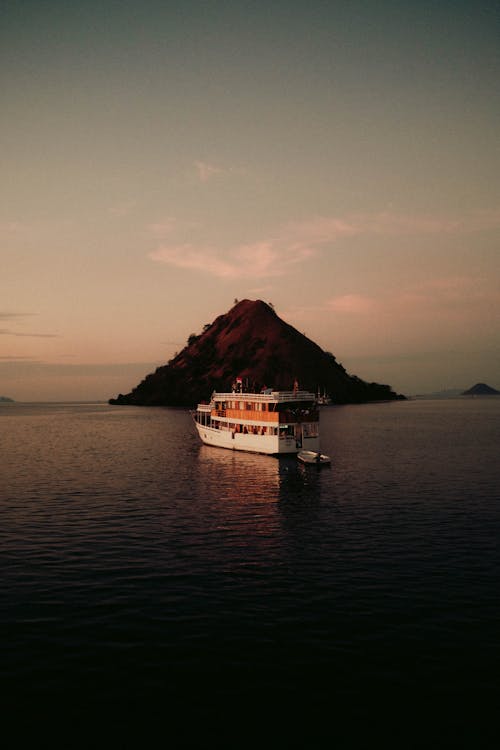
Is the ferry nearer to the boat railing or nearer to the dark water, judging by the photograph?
the boat railing

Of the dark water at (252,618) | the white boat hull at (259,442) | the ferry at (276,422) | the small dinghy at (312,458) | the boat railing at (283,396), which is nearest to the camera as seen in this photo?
the dark water at (252,618)

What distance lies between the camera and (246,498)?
48938 mm

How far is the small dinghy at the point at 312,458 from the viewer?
68.6 meters

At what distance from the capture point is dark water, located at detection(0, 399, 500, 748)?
1504cm

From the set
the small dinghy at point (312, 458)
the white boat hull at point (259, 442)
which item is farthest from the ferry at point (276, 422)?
the small dinghy at point (312, 458)

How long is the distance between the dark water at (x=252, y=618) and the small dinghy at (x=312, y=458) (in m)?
18.9

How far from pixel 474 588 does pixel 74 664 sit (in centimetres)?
1766

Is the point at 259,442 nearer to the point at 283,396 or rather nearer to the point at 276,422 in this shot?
the point at 276,422

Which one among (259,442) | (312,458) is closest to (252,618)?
(312,458)

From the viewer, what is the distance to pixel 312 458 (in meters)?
68.8

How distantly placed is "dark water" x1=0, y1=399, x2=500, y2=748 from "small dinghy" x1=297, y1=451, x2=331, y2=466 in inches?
745

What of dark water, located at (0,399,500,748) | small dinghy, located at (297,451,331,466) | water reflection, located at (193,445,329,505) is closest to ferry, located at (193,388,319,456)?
water reflection, located at (193,445,329,505)

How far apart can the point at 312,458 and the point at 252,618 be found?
47609mm

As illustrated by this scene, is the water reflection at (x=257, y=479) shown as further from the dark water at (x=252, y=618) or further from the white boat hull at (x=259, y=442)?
the white boat hull at (x=259, y=442)
